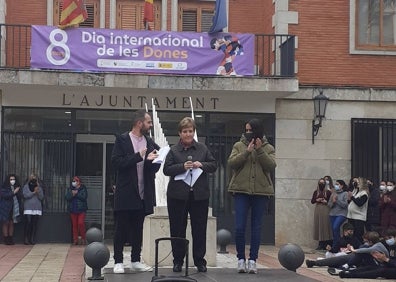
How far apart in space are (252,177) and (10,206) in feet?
31.0

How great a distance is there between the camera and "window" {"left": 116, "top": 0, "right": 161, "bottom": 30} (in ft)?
61.8

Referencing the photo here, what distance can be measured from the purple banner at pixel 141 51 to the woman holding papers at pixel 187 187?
822 cm

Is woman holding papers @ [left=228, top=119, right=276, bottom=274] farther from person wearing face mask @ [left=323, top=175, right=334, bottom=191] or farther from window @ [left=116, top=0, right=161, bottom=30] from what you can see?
window @ [left=116, top=0, right=161, bottom=30]

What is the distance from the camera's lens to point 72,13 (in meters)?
16.8

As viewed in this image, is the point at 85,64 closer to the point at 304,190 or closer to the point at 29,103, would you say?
the point at 29,103

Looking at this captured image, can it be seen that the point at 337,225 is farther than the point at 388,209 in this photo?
Yes

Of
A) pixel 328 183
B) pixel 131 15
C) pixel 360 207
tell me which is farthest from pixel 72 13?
pixel 360 207

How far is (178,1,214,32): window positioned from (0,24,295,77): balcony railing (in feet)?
5.25

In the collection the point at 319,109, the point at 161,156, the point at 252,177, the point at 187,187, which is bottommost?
the point at 187,187

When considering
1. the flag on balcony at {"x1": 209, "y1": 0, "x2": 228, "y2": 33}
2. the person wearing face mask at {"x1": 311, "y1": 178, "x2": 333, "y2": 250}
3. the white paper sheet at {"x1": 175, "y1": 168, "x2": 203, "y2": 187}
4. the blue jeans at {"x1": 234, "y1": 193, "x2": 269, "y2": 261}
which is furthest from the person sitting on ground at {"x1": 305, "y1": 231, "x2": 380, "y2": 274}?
the flag on balcony at {"x1": 209, "y1": 0, "x2": 228, "y2": 33}

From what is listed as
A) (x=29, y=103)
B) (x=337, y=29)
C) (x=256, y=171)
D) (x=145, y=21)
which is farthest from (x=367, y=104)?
(x=256, y=171)

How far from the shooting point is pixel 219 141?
18219 millimetres

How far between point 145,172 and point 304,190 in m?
9.77

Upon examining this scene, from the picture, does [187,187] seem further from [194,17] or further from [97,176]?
[194,17]
